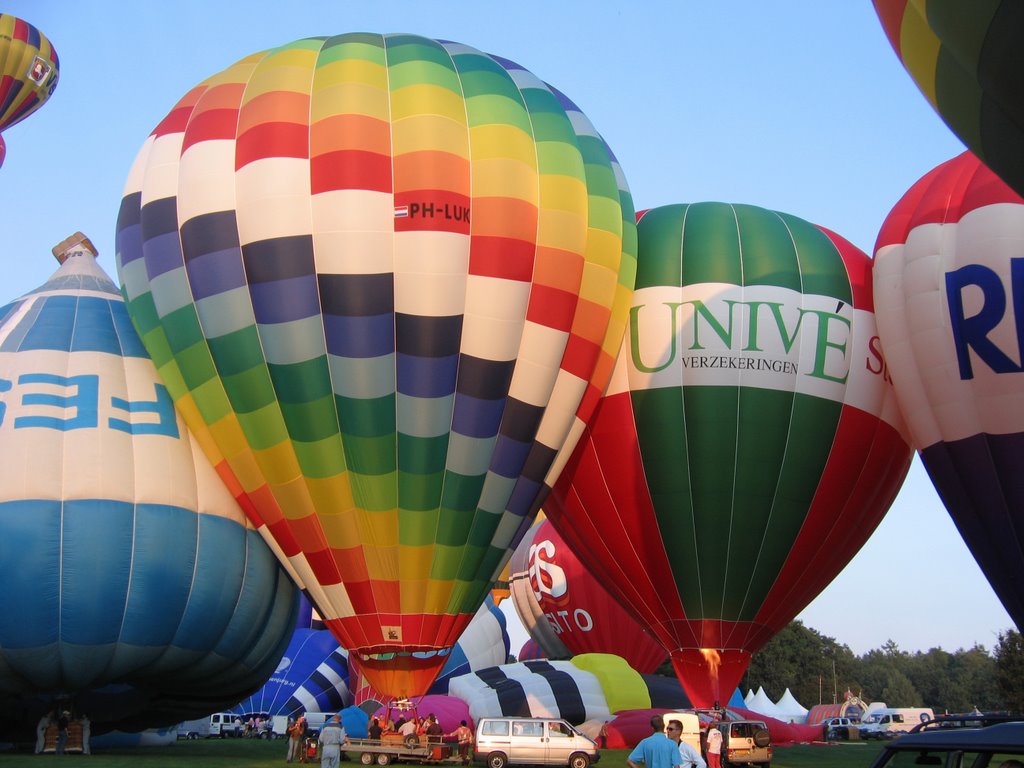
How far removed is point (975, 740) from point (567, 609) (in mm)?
19242

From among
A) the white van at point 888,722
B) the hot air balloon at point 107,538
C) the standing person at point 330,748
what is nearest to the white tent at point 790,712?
the white van at point 888,722

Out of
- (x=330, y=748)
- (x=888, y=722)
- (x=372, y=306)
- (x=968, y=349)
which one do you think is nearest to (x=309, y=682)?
(x=372, y=306)

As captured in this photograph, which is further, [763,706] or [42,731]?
[763,706]

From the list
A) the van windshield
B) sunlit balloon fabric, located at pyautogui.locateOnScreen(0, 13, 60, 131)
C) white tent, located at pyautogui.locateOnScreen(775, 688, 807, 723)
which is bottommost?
Answer: white tent, located at pyautogui.locateOnScreen(775, 688, 807, 723)

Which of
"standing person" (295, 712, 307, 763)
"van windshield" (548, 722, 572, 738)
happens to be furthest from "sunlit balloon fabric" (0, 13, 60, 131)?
"van windshield" (548, 722, 572, 738)

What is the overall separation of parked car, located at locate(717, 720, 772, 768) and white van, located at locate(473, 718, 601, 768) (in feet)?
4.78

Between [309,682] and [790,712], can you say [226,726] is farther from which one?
[790,712]

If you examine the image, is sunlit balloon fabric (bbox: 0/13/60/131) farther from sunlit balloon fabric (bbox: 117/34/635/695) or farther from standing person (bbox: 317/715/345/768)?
standing person (bbox: 317/715/345/768)

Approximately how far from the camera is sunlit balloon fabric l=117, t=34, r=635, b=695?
11797 millimetres

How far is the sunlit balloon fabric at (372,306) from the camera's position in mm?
11797

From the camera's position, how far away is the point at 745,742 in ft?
44.1

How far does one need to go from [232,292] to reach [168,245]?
950 millimetres

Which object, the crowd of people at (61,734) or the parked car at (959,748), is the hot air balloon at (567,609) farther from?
the parked car at (959,748)

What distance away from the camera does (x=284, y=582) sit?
13.3 m
